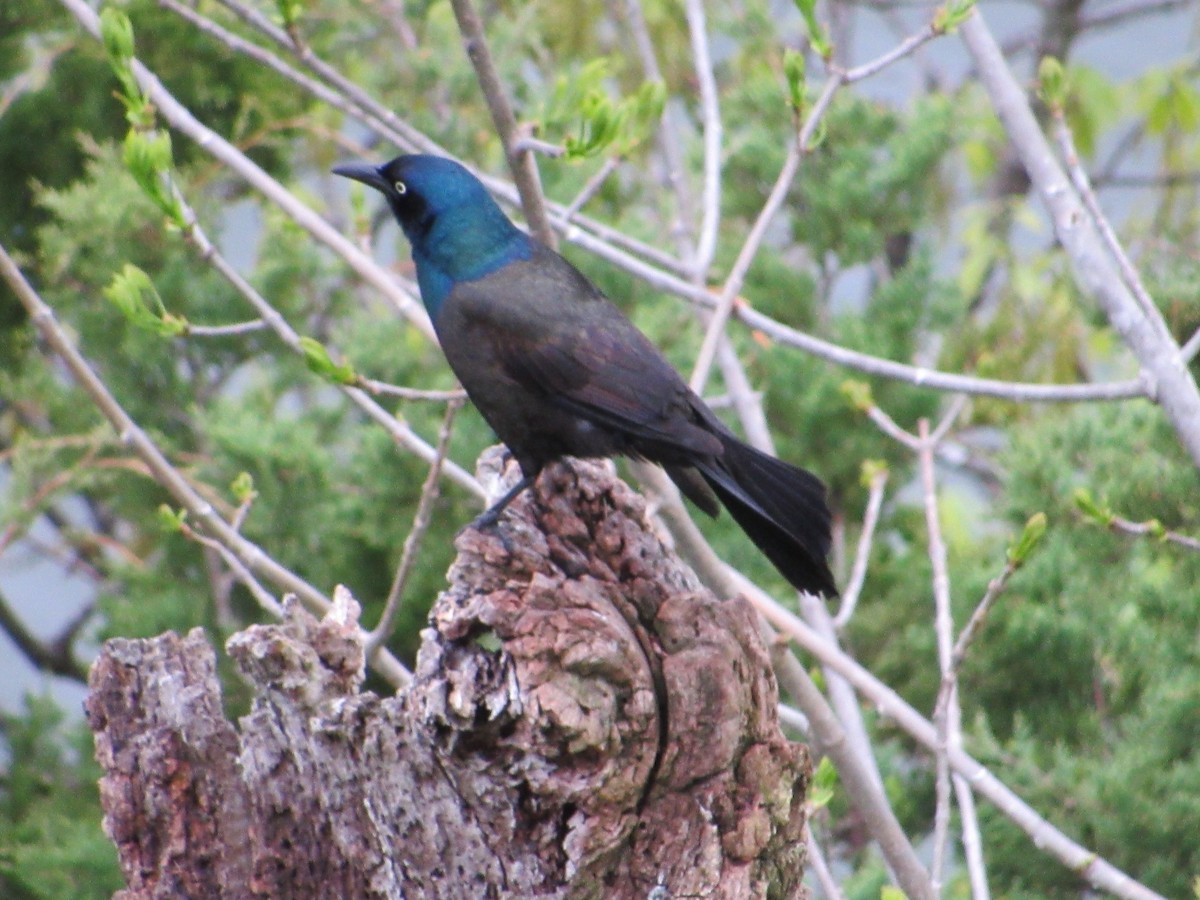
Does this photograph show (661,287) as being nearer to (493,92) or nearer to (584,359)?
(584,359)

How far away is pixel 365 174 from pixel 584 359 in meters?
0.77

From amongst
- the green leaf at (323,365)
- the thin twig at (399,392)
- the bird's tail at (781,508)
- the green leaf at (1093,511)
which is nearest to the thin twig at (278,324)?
the green leaf at (323,365)

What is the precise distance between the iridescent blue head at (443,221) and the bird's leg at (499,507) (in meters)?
0.63

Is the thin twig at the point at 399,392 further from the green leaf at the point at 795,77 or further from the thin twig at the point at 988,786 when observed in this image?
the green leaf at the point at 795,77

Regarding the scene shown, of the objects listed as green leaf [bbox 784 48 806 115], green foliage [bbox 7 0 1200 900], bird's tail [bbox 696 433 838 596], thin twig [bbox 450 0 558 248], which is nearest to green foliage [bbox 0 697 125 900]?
green foliage [bbox 7 0 1200 900]

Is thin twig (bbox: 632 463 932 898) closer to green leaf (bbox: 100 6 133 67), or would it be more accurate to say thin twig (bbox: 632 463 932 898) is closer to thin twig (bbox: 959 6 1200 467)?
thin twig (bbox: 959 6 1200 467)

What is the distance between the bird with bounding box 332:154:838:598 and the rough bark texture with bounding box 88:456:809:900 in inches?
18.0

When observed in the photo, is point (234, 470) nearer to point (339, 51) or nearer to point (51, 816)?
point (51, 816)

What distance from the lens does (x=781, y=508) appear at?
3.05 metres

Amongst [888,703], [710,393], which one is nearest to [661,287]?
[888,703]

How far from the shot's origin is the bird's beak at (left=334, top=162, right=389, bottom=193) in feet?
11.8

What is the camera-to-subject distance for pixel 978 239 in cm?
681

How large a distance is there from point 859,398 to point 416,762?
189 centimetres

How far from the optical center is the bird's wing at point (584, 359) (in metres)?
3.15
